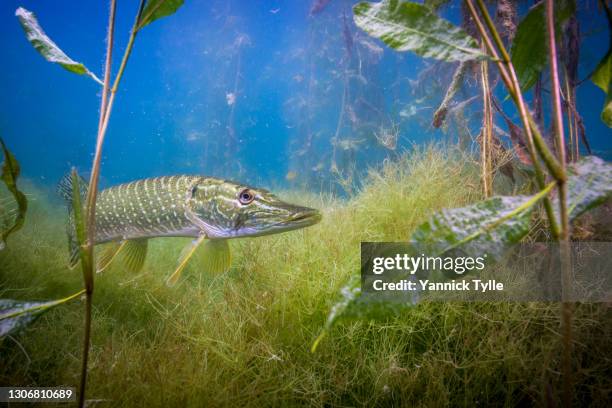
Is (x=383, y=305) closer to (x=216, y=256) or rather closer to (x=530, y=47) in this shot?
(x=530, y=47)

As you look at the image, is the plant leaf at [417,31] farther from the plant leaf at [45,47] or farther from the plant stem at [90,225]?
the plant leaf at [45,47]

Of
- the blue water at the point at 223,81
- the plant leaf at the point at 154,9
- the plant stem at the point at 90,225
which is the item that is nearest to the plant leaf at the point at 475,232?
the plant stem at the point at 90,225

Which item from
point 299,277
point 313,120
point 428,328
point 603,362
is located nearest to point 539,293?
point 603,362

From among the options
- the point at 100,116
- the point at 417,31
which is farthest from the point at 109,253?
the point at 417,31

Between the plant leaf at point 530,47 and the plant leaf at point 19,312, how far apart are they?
212cm

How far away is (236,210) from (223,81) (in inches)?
846

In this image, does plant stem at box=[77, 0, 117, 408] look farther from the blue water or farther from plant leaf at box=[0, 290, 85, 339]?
the blue water

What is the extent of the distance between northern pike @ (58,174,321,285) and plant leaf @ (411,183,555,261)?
5.50 ft

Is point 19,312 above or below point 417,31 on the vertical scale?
below

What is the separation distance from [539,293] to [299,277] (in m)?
1.90

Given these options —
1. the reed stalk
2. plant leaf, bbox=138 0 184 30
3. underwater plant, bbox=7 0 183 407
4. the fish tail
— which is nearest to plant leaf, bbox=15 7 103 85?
underwater plant, bbox=7 0 183 407

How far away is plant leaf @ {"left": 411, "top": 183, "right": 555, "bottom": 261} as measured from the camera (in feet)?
2.99

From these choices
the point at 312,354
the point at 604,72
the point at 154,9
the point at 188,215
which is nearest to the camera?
the point at 154,9

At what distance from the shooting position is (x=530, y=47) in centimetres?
143
